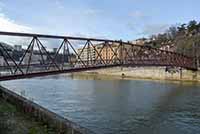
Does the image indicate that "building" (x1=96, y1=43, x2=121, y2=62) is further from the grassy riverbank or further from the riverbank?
the grassy riverbank

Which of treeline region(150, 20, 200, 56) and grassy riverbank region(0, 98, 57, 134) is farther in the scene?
treeline region(150, 20, 200, 56)

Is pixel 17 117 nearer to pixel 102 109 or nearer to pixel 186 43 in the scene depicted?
pixel 102 109

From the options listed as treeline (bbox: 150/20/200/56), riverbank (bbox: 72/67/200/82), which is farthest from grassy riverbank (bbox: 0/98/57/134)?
treeline (bbox: 150/20/200/56)

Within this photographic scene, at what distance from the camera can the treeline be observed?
10168 centimetres

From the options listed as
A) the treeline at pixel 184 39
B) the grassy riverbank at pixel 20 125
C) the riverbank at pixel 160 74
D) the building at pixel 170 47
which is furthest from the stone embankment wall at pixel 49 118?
the building at pixel 170 47

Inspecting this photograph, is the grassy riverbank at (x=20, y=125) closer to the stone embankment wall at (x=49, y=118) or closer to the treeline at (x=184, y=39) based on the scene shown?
the stone embankment wall at (x=49, y=118)

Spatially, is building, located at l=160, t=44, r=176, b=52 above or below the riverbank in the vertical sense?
above

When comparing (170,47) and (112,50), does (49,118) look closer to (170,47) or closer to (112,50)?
(112,50)

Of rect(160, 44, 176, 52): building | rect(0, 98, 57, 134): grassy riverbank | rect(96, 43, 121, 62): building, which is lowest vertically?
rect(0, 98, 57, 134): grassy riverbank

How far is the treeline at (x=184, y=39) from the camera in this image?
334 feet

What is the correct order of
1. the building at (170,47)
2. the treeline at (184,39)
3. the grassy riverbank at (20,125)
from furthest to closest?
the building at (170,47) → the treeline at (184,39) → the grassy riverbank at (20,125)

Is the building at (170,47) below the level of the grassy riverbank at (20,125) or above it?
above

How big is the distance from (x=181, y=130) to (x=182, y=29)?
12642 cm

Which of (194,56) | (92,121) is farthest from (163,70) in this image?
(92,121)
